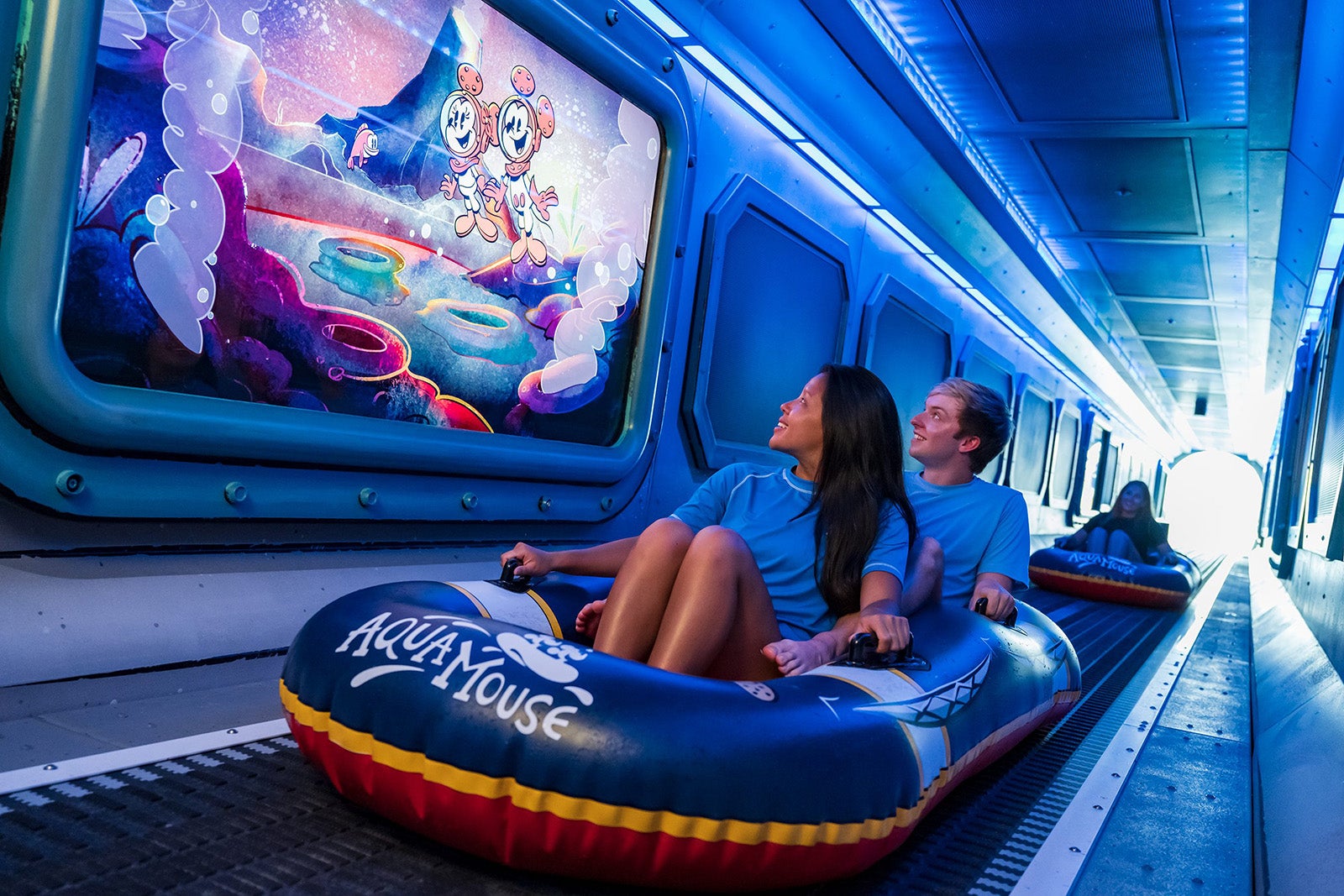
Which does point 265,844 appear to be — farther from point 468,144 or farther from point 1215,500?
point 1215,500

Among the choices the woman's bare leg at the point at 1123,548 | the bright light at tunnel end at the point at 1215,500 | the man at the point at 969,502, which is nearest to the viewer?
the man at the point at 969,502

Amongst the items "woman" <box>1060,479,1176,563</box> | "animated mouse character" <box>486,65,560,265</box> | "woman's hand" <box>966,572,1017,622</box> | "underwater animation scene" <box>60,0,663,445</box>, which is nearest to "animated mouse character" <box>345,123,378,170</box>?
"underwater animation scene" <box>60,0,663,445</box>

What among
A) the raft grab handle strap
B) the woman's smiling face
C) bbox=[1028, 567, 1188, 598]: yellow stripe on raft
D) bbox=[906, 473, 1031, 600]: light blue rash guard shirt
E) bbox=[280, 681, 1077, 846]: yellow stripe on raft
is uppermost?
the woman's smiling face

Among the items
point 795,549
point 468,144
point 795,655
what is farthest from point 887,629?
point 468,144

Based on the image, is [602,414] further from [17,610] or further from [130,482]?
[17,610]

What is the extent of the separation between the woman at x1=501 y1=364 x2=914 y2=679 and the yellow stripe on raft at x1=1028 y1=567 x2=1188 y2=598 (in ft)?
16.9

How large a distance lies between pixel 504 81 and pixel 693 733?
2210 millimetres

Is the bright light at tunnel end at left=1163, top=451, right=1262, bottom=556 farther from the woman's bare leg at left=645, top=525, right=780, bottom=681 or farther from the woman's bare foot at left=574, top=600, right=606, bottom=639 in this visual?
the woman's bare leg at left=645, top=525, right=780, bottom=681

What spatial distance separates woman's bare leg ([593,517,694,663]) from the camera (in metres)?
1.78

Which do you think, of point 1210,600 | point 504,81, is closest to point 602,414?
point 504,81

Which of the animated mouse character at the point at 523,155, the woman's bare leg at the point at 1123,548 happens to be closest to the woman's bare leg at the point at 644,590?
the animated mouse character at the point at 523,155

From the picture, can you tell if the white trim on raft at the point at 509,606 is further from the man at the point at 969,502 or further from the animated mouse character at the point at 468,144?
the animated mouse character at the point at 468,144

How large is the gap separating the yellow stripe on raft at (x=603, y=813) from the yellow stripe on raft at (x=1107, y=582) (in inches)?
223

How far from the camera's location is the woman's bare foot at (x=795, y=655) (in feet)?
5.77
